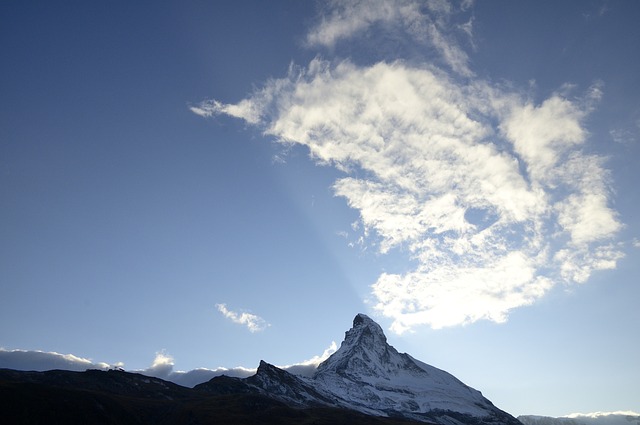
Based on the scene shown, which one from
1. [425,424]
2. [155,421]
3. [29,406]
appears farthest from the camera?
[425,424]

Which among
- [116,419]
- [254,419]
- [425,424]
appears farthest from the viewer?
[425,424]

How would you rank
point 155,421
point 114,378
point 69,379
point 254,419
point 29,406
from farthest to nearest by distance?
point 114,378 → point 69,379 → point 254,419 → point 155,421 → point 29,406

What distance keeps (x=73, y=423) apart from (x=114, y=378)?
222 feet

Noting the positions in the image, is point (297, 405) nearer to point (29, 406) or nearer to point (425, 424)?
point (425, 424)

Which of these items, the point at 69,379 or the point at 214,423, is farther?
the point at 69,379

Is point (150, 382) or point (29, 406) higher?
point (150, 382)

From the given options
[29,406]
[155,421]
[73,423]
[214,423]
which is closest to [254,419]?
[214,423]

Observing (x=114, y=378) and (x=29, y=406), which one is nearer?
(x=29, y=406)

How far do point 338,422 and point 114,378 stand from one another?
86093mm

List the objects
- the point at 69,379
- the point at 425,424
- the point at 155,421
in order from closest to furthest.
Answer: the point at 155,421
the point at 69,379
the point at 425,424

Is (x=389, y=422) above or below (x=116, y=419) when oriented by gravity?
above

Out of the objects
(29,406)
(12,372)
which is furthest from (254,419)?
(12,372)

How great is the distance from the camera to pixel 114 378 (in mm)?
170375

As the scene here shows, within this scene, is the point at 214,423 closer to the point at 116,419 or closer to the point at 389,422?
the point at 116,419
